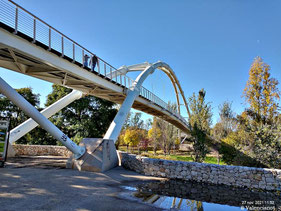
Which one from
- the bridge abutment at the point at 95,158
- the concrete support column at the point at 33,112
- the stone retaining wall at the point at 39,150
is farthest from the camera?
the stone retaining wall at the point at 39,150

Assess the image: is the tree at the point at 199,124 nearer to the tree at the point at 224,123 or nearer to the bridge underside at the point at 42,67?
the bridge underside at the point at 42,67

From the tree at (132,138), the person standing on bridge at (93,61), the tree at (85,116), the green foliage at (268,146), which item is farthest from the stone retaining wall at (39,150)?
the green foliage at (268,146)

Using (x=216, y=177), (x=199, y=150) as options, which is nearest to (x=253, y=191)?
(x=216, y=177)

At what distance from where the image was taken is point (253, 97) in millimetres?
13695

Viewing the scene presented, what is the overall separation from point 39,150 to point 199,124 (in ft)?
48.7

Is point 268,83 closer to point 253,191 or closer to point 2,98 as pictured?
point 253,191

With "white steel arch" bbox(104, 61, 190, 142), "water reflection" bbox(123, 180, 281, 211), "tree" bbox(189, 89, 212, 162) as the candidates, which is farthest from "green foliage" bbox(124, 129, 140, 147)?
"water reflection" bbox(123, 180, 281, 211)

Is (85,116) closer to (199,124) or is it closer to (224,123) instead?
(199,124)

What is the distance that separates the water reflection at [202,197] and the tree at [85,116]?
52.7 ft

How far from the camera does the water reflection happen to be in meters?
5.18

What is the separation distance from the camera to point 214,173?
313 inches

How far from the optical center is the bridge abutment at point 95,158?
368 inches

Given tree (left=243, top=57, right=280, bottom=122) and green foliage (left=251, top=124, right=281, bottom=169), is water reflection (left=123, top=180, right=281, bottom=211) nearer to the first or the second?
green foliage (left=251, top=124, right=281, bottom=169)

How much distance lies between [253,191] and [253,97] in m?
8.84
